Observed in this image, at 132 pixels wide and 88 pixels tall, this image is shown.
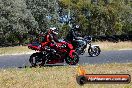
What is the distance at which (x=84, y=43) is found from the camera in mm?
21875

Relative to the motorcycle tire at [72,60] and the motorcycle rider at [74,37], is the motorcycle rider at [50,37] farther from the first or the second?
the motorcycle rider at [74,37]

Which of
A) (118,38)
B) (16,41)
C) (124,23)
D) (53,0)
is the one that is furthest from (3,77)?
(124,23)

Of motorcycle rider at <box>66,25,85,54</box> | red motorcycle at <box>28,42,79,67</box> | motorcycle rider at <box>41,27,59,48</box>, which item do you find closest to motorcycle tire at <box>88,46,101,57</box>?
motorcycle rider at <box>66,25,85,54</box>

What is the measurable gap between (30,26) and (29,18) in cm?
142

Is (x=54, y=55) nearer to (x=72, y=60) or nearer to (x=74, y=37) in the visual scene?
(x=72, y=60)

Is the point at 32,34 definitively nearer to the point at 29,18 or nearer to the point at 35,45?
the point at 29,18

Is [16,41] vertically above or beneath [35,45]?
beneath

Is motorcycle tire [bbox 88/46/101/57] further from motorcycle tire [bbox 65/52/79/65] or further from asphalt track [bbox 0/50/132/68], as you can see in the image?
motorcycle tire [bbox 65/52/79/65]

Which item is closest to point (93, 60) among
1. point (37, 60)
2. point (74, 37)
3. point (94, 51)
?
point (74, 37)

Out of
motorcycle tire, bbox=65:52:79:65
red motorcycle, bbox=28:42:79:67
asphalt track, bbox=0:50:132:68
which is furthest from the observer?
asphalt track, bbox=0:50:132:68

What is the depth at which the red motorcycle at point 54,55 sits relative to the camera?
1852 cm

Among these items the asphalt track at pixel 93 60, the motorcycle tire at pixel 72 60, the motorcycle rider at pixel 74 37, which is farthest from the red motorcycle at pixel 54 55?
the motorcycle rider at pixel 74 37

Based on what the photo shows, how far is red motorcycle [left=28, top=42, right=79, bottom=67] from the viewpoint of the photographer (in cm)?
1852

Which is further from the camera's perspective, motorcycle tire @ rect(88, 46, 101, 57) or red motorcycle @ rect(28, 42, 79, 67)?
motorcycle tire @ rect(88, 46, 101, 57)
